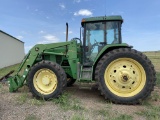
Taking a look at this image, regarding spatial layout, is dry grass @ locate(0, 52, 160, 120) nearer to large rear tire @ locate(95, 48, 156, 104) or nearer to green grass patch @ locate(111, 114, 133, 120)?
green grass patch @ locate(111, 114, 133, 120)

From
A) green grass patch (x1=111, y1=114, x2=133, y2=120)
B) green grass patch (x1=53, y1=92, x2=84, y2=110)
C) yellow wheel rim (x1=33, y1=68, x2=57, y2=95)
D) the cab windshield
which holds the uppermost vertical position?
the cab windshield

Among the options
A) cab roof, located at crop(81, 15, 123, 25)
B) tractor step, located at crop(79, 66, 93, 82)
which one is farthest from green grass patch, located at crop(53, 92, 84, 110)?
cab roof, located at crop(81, 15, 123, 25)

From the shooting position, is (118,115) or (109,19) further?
(109,19)

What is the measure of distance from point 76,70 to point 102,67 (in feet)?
3.34

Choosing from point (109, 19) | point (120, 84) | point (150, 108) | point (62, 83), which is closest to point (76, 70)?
point (62, 83)

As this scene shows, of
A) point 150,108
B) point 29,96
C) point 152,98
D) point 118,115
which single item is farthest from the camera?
point 29,96

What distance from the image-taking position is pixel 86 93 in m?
6.37

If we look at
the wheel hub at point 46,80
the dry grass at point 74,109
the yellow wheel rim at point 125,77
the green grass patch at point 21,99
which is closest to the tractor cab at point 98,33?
the yellow wheel rim at point 125,77

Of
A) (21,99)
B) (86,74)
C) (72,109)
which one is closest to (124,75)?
(86,74)

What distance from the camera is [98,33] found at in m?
5.88

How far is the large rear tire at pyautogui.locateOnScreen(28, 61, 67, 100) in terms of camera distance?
18.3 ft

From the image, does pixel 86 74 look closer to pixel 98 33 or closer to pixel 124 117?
pixel 98 33

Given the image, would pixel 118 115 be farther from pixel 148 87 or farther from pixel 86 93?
pixel 86 93

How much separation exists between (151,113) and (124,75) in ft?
4.00
